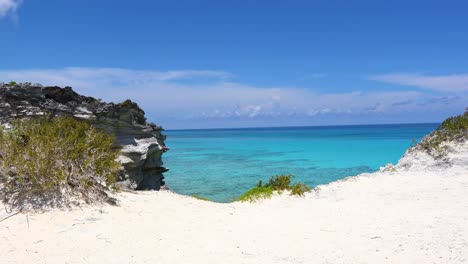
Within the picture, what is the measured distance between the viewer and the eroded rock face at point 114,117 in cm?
1117

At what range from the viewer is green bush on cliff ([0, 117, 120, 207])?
7.88 metres

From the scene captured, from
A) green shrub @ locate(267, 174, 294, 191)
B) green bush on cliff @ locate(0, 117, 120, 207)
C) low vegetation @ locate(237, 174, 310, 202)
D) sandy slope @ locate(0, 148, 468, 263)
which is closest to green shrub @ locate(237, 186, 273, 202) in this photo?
low vegetation @ locate(237, 174, 310, 202)

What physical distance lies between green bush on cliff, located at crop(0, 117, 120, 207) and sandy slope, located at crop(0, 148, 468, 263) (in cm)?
64

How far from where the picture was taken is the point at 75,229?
6977mm

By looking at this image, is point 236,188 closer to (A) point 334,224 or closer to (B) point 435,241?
(A) point 334,224

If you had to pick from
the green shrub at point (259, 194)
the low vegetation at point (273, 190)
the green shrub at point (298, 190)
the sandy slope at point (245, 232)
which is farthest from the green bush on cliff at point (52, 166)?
the green shrub at point (298, 190)

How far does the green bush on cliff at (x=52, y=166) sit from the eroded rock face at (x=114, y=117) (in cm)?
177

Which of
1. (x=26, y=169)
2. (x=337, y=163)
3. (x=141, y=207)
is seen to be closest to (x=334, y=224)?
(x=141, y=207)

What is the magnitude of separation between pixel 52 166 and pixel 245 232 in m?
4.71

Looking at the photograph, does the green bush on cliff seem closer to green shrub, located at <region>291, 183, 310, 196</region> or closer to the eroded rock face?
the eroded rock face

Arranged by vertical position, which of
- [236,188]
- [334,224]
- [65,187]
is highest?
[65,187]

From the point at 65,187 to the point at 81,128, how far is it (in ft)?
8.44

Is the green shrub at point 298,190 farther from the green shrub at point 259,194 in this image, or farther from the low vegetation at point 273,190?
the green shrub at point 259,194

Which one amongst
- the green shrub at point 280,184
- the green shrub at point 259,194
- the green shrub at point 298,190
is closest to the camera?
the green shrub at point 259,194
